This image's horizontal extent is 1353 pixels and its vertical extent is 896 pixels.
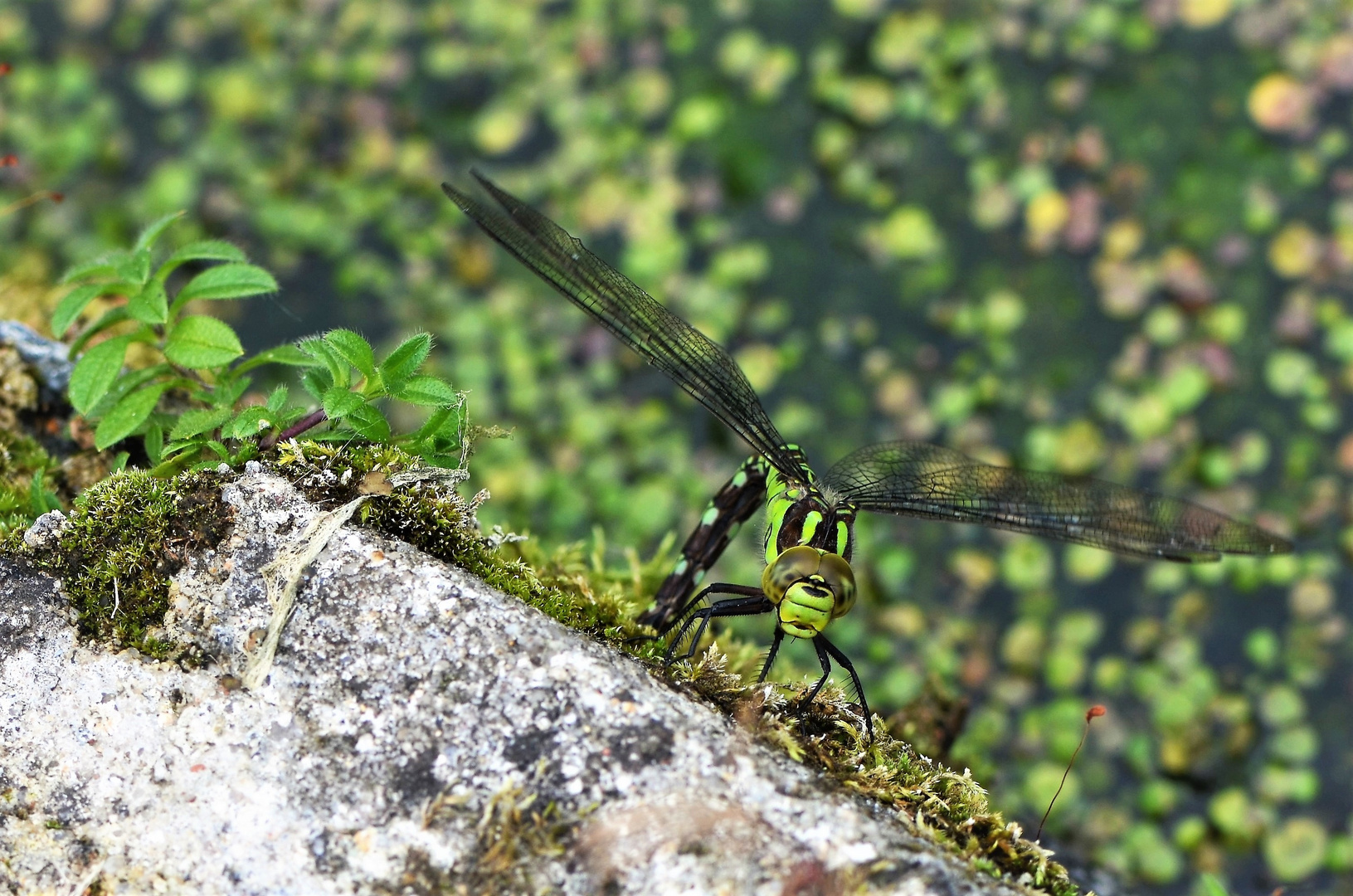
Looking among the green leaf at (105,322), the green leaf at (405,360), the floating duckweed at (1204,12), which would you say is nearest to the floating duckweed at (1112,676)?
the floating duckweed at (1204,12)

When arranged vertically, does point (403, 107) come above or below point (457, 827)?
above

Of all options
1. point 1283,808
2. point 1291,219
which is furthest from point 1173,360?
point 1283,808

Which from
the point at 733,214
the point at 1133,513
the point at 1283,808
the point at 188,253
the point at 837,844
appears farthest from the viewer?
the point at 733,214

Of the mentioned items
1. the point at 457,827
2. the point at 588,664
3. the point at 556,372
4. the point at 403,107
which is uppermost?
the point at 403,107

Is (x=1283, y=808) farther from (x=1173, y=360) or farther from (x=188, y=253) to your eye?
(x=188, y=253)

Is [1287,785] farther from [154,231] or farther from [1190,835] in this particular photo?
[154,231]

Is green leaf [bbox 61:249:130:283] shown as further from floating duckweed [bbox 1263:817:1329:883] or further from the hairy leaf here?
floating duckweed [bbox 1263:817:1329:883]

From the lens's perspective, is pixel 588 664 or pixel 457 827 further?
pixel 588 664
